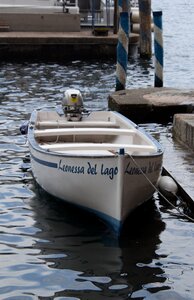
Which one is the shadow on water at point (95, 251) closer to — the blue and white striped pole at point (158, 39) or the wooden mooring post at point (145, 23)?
the blue and white striped pole at point (158, 39)

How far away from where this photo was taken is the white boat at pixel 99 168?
9086 mm

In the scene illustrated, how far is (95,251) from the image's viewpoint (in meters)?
8.88

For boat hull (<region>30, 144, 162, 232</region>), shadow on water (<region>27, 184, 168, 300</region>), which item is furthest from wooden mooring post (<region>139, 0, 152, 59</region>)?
boat hull (<region>30, 144, 162, 232</region>)

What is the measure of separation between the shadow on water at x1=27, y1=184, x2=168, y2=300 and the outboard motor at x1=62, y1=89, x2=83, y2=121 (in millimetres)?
2340

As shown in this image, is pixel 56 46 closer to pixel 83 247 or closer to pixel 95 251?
pixel 83 247

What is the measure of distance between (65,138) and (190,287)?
4.52 meters

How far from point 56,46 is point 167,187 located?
17.4m

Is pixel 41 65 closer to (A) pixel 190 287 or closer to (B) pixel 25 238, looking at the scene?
(B) pixel 25 238

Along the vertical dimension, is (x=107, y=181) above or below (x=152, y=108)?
above

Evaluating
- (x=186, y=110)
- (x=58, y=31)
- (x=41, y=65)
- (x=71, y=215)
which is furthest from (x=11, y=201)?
(x=58, y=31)

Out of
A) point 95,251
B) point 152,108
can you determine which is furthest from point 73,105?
point 95,251

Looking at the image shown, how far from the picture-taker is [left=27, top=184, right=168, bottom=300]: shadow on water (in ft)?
26.1

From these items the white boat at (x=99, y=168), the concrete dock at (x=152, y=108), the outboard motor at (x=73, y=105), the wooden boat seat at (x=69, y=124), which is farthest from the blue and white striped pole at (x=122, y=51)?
the white boat at (x=99, y=168)

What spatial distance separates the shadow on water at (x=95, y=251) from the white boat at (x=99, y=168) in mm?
220
